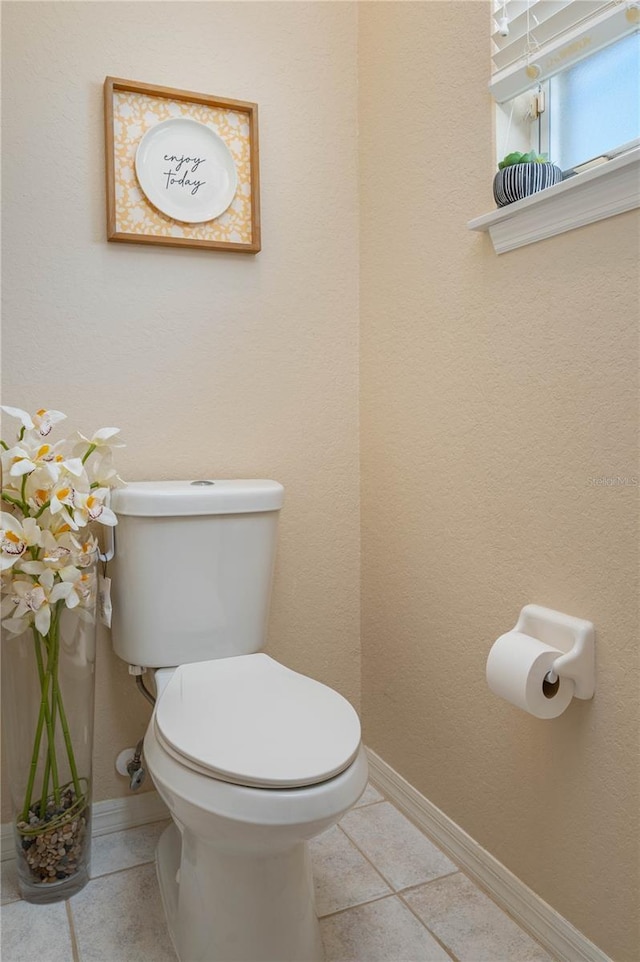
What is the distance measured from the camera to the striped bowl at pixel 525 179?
123 cm

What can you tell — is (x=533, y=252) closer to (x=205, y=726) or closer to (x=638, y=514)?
(x=638, y=514)

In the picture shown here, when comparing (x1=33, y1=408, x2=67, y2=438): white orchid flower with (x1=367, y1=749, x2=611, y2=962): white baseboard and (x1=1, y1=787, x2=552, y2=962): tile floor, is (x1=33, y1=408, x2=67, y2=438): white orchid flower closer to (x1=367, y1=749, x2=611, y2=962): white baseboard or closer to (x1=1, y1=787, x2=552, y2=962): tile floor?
(x1=1, y1=787, x2=552, y2=962): tile floor

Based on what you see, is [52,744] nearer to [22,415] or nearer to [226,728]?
[226,728]

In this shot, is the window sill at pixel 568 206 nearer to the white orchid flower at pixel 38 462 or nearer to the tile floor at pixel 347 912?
the white orchid flower at pixel 38 462

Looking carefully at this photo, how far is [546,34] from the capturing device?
1.23 m

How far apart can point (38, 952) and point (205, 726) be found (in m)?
0.57

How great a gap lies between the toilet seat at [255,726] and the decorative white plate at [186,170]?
1.07 m

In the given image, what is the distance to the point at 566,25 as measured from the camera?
3.93ft

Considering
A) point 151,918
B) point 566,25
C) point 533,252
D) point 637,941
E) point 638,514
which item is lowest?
point 151,918

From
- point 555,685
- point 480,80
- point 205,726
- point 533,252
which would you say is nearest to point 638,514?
point 555,685

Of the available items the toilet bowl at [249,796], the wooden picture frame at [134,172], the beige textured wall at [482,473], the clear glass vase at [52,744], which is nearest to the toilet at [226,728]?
the toilet bowl at [249,796]

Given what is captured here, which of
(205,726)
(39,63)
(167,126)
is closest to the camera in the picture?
(205,726)

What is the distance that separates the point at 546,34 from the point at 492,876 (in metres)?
1.61

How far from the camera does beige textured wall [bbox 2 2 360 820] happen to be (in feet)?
5.09
